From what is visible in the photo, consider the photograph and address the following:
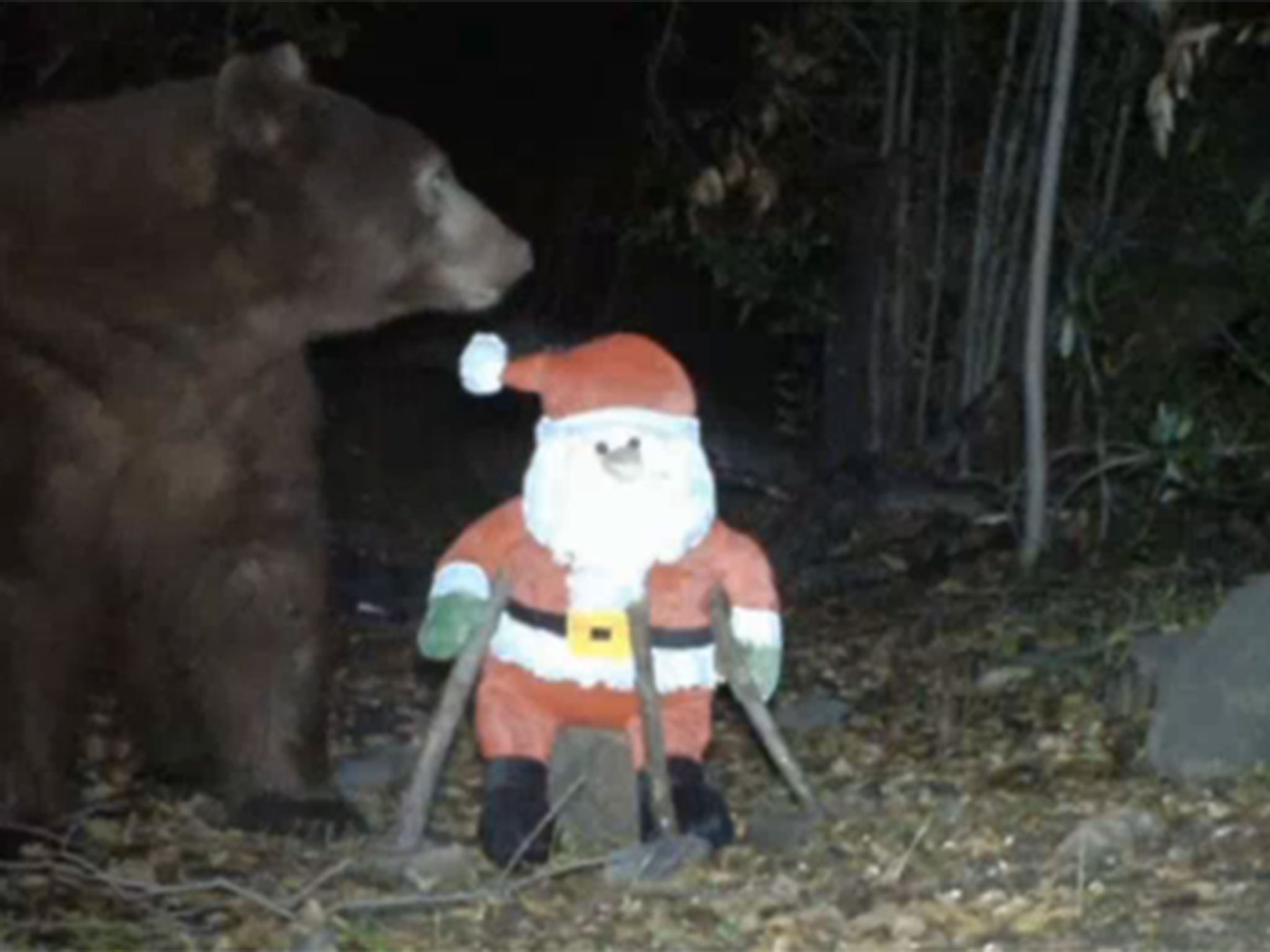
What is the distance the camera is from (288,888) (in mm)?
6496

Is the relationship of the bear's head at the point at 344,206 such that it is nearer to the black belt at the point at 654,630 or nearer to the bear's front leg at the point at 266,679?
the bear's front leg at the point at 266,679

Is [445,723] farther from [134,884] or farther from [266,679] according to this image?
[266,679]

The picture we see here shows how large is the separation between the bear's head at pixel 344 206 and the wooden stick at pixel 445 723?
99 centimetres

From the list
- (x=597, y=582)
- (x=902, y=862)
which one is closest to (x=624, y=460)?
(x=597, y=582)

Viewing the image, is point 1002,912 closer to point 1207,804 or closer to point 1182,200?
point 1207,804

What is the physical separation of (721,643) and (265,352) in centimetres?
128

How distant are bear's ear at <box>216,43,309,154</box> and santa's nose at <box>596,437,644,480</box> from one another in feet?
3.75

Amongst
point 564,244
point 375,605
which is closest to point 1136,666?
point 375,605

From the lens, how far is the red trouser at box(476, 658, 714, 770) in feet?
21.7

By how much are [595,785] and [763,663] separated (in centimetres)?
43

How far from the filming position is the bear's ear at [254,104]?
707cm

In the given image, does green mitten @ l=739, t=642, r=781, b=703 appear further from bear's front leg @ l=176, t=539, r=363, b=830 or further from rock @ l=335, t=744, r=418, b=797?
rock @ l=335, t=744, r=418, b=797

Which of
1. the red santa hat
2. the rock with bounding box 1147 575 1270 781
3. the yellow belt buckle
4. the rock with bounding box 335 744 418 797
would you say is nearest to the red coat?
the yellow belt buckle

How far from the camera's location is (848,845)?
652 cm
